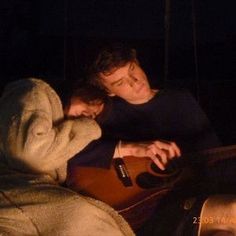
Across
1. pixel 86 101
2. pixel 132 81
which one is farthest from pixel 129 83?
pixel 86 101

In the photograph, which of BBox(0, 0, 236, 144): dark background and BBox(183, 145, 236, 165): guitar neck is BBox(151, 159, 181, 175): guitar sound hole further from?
BBox(0, 0, 236, 144): dark background

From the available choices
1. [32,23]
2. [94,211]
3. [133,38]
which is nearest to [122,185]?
[94,211]

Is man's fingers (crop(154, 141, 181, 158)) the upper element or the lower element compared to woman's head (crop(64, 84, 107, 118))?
lower

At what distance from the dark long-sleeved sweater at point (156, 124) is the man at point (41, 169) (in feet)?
0.32

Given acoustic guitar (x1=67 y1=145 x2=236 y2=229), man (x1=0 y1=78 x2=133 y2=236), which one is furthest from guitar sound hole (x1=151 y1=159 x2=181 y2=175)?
man (x1=0 y1=78 x2=133 y2=236)

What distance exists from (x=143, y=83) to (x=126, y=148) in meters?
0.18

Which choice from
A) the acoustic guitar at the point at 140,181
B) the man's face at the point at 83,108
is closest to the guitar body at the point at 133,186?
the acoustic guitar at the point at 140,181

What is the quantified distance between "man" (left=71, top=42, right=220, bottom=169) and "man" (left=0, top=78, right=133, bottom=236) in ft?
0.36

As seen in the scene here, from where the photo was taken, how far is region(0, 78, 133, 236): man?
3.10 feet

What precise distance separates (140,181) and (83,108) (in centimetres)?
25

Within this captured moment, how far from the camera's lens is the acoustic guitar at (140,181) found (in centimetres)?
115

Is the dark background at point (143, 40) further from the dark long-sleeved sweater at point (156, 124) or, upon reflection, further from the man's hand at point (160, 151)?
the man's hand at point (160, 151)

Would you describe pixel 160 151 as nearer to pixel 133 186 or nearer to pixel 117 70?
pixel 133 186

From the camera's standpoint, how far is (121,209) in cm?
116
